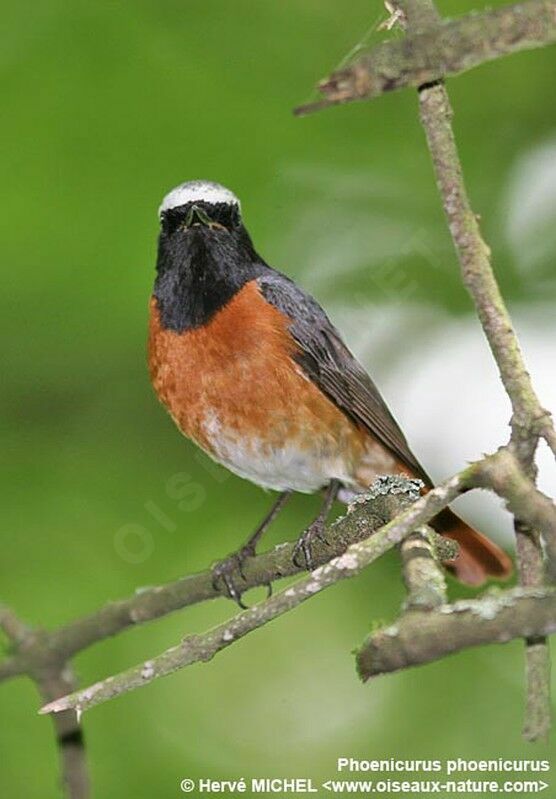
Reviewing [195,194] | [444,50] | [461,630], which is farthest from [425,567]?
[195,194]

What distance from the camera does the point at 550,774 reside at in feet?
15.6

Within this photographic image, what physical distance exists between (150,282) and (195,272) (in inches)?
12.3

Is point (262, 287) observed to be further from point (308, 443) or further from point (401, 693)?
point (401, 693)

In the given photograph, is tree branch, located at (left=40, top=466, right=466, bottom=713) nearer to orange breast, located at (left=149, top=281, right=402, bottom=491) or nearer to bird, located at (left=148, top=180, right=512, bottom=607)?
bird, located at (left=148, top=180, right=512, bottom=607)

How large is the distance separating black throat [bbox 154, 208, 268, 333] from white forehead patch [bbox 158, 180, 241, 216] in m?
0.10

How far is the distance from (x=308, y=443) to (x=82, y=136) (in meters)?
1.54

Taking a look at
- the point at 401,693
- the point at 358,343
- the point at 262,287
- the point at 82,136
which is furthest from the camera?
the point at 358,343

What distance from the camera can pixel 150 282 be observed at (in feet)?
17.0

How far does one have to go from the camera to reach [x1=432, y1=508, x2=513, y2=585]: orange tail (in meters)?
4.89

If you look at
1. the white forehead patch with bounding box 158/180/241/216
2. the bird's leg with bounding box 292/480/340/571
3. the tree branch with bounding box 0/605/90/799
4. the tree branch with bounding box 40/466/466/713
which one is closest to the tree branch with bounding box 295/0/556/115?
the tree branch with bounding box 40/466/466/713

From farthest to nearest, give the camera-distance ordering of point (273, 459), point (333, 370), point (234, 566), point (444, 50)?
point (333, 370) → point (273, 459) → point (234, 566) → point (444, 50)

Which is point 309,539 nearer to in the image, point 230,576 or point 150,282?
point 230,576

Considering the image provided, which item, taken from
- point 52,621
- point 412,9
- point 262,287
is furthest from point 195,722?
point 412,9

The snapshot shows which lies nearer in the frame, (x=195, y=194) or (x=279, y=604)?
(x=279, y=604)
